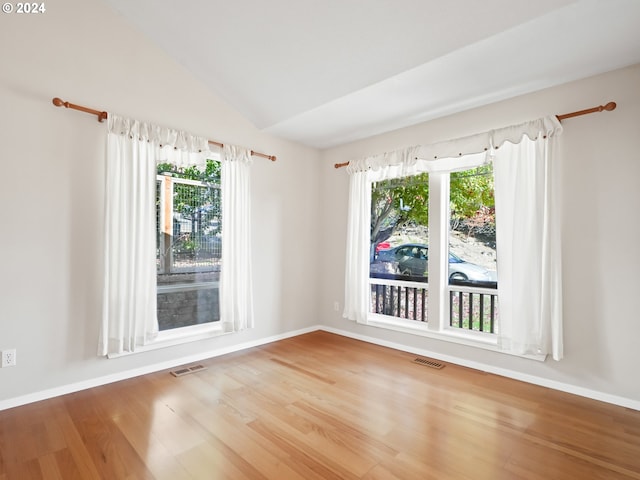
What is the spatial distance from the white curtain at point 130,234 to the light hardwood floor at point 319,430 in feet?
1.53

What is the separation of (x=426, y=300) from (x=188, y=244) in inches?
105

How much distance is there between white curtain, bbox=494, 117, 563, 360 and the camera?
2.67m

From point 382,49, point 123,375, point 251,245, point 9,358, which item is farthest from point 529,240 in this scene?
point 9,358

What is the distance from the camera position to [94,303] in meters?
2.67

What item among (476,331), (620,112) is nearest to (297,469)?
(476,331)

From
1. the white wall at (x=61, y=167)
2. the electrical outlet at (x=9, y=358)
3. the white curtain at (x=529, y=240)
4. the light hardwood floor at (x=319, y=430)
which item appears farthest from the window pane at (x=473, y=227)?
the electrical outlet at (x=9, y=358)

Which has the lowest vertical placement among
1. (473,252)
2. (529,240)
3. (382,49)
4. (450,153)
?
(473,252)

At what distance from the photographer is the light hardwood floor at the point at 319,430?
172 cm

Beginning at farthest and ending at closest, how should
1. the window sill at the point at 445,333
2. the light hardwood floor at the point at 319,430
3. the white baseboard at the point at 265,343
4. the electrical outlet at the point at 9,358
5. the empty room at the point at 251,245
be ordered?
the window sill at the point at 445,333 < the white baseboard at the point at 265,343 < the electrical outlet at the point at 9,358 < the empty room at the point at 251,245 < the light hardwood floor at the point at 319,430

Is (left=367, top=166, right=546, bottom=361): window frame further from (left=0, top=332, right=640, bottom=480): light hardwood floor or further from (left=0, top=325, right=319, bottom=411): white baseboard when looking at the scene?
(left=0, top=325, right=319, bottom=411): white baseboard

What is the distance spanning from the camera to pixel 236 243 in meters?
3.52

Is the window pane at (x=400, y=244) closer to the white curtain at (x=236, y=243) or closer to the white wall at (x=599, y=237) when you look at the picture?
the white wall at (x=599, y=237)

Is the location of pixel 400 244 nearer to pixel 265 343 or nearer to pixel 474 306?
pixel 474 306

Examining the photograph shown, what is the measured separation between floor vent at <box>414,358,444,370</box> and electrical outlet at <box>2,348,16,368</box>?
3334 millimetres
